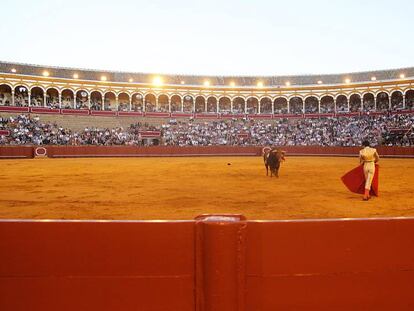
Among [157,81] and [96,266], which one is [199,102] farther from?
[96,266]

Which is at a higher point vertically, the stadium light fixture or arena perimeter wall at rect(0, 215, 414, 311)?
the stadium light fixture

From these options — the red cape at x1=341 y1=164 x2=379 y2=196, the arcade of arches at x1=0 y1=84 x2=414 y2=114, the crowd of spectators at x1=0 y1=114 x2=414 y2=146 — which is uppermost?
the arcade of arches at x1=0 y1=84 x2=414 y2=114

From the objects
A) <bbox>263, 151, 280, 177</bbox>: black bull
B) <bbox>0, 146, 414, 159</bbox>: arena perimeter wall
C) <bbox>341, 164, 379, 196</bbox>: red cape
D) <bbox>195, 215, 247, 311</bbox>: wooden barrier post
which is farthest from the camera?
<bbox>0, 146, 414, 159</bbox>: arena perimeter wall

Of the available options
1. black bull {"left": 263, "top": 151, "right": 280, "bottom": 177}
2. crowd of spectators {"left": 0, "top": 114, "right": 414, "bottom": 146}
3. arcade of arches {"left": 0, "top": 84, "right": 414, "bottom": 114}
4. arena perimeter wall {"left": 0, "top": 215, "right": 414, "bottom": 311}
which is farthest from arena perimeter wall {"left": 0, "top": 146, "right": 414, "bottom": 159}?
arena perimeter wall {"left": 0, "top": 215, "right": 414, "bottom": 311}

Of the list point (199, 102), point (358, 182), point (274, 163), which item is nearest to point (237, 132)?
point (199, 102)

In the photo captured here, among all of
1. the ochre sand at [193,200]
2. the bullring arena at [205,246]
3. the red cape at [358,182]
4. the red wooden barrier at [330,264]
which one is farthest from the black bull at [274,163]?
the red wooden barrier at [330,264]

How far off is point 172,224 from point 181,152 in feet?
110

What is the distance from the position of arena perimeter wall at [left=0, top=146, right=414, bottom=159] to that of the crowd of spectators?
8.77 ft

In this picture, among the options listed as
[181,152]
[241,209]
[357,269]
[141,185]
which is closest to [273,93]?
[181,152]

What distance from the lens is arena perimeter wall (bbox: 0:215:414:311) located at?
184cm

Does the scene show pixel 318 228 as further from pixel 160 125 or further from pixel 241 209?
pixel 160 125

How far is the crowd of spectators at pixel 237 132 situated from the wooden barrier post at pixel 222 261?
34502mm

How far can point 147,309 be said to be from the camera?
1.89m

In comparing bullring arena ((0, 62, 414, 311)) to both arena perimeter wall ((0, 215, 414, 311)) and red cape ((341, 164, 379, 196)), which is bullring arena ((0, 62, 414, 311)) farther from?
red cape ((341, 164, 379, 196))
